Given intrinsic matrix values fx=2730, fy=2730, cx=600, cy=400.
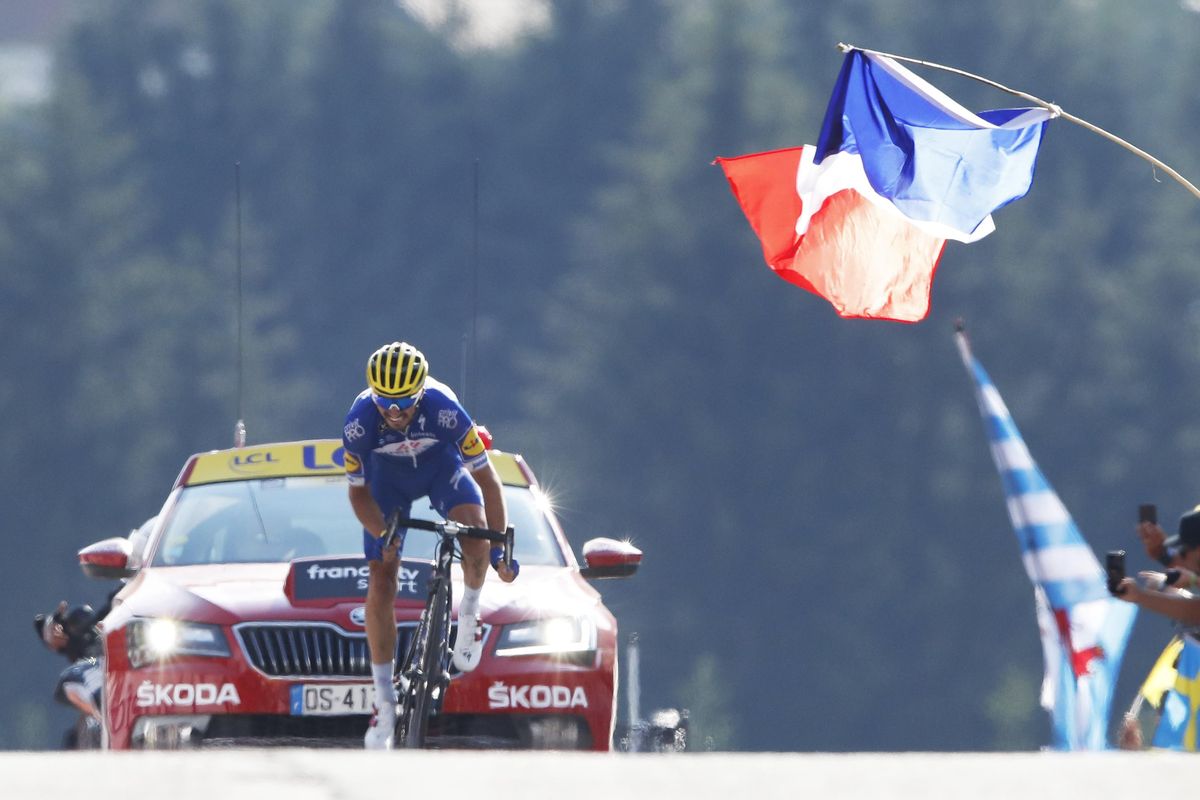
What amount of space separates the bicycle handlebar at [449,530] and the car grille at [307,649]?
0.45 meters

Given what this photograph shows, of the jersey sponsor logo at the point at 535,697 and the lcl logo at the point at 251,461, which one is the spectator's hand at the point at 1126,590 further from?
the lcl logo at the point at 251,461

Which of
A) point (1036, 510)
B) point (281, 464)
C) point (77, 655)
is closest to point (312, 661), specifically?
point (281, 464)

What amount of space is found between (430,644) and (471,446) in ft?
2.58

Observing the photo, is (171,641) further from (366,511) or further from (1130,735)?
(1130,735)

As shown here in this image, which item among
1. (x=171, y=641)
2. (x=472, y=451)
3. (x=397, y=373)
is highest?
(x=397, y=373)

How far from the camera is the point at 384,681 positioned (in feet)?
33.0

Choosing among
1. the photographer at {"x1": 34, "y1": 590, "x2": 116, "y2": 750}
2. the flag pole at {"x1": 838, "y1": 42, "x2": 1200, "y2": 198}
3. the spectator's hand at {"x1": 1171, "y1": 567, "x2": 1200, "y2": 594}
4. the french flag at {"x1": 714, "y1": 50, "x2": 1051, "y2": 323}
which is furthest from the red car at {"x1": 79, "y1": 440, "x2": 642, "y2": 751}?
the french flag at {"x1": 714, "y1": 50, "x2": 1051, "y2": 323}

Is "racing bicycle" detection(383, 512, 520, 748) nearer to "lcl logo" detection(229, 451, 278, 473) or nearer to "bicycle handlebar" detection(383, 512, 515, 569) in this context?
"bicycle handlebar" detection(383, 512, 515, 569)

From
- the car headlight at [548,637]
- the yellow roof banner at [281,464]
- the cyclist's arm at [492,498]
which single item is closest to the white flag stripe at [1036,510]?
the yellow roof banner at [281,464]

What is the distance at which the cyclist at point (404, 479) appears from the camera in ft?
32.9

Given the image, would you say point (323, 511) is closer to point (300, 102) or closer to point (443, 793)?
point (443, 793)

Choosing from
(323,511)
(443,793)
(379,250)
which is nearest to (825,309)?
(379,250)

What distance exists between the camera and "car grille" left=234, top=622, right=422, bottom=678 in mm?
10250

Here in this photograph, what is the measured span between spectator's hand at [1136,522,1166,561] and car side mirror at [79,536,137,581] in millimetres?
4032
